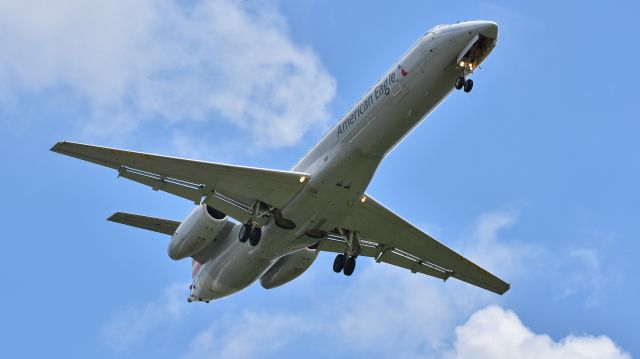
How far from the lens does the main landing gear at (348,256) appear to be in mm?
36281

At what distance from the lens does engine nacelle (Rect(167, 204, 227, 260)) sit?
36688mm

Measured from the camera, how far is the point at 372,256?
128ft

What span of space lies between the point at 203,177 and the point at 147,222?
5925 millimetres

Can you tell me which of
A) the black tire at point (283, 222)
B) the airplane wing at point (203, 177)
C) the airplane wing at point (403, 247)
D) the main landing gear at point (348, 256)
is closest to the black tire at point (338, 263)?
the main landing gear at point (348, 256)

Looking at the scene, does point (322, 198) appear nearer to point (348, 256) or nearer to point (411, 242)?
point (348, 256)

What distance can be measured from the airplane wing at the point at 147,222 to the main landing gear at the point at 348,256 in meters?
6.99

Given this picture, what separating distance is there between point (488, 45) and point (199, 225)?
13125 mm

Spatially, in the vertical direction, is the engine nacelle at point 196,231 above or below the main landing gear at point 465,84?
below

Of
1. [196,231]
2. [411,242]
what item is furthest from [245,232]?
[411,242]

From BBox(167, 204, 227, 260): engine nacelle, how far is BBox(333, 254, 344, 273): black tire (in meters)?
4.55

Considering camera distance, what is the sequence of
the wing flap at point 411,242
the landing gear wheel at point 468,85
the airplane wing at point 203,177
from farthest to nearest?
1. the wing flap at point 411,242
2. the airplane wing at point 203,177
3. the landing gear wheel at point 468,85

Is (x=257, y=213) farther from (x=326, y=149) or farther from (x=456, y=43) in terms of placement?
(x=456, y=43)

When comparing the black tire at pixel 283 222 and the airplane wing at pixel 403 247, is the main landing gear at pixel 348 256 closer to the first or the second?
the airplane wing at pixel 403 247

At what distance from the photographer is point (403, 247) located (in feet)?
127
